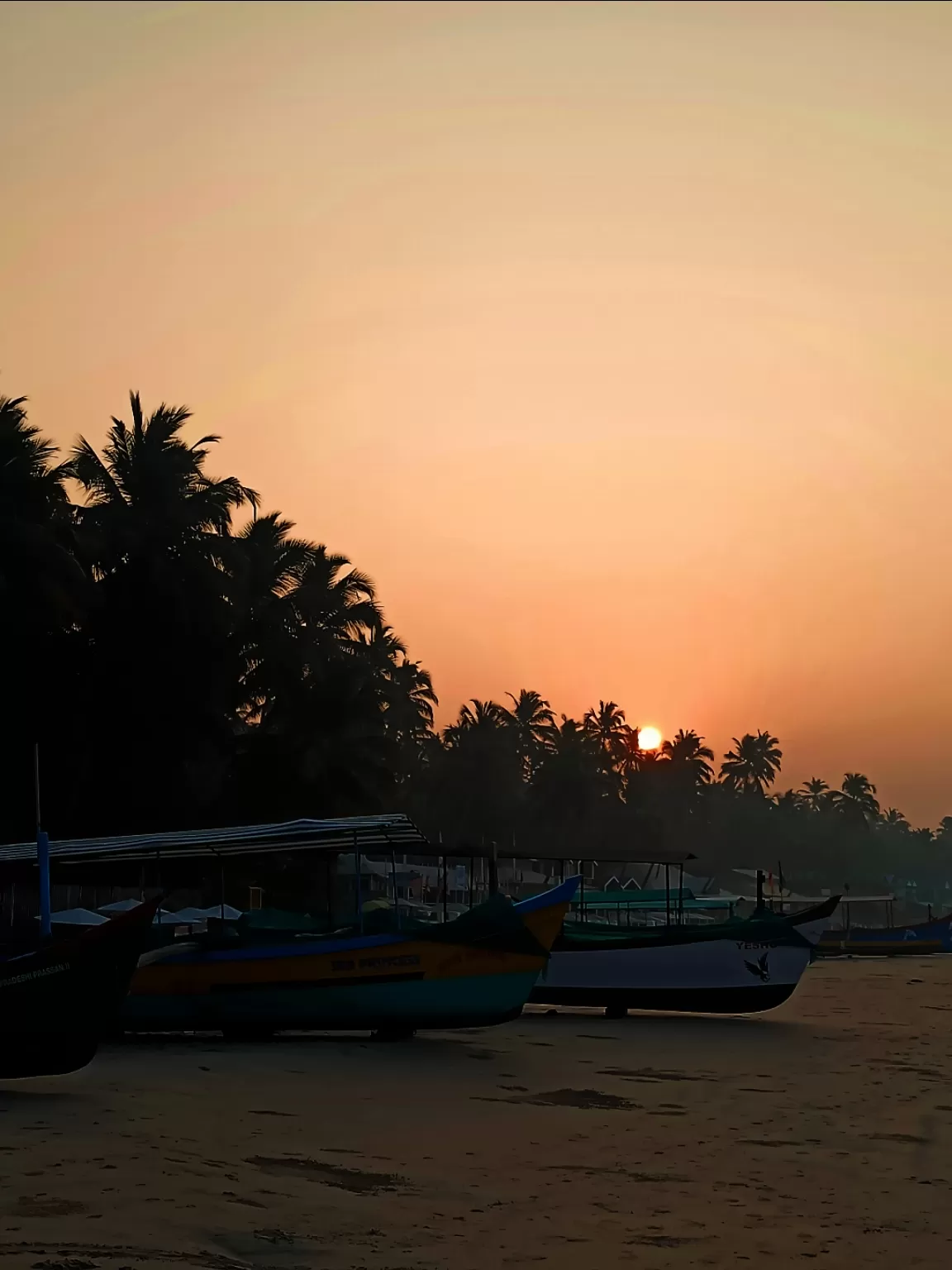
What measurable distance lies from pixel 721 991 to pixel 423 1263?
712 inches

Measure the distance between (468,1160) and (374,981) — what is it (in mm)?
8097

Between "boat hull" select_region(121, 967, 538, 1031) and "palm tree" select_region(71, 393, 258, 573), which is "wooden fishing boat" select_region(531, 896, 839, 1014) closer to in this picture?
"boat hull" select_region(121, 967, 538, 1031)

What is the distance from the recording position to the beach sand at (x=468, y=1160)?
7.92 meters

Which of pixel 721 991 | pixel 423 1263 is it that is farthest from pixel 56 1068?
pixel 721 991

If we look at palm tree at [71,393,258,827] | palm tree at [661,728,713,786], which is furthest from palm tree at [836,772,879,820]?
palm tree at [71,393,258,827]

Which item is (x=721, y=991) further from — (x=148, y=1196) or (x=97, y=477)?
(x=97, y=477)

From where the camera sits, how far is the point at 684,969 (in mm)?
24922

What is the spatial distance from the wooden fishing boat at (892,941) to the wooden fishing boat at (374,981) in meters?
44.6

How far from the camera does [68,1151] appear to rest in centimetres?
952

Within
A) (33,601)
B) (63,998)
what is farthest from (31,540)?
(63,998)

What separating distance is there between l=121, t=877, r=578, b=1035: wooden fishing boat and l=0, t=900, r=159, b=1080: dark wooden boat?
609cm

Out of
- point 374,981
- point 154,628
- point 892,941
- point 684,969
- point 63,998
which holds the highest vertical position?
point 154,628

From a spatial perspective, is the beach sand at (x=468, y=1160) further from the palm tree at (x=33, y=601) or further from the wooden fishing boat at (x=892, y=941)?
the wooden fishing boat at (x=892, y=941)

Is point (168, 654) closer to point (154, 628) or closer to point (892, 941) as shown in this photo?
point (154, 628)
